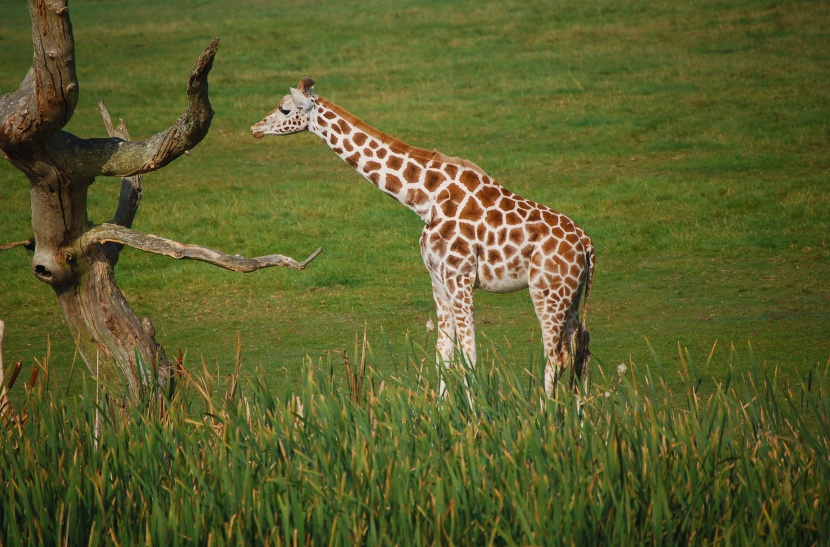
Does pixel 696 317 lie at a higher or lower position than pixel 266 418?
lower

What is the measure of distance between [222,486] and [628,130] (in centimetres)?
1493

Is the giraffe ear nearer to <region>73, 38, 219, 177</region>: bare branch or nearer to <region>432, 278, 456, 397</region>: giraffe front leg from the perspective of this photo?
<region>73, 38, 219, 177</region>: bare branch

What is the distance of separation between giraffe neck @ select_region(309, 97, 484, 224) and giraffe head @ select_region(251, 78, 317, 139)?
11cm

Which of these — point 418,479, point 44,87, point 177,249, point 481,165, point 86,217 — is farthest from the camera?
point 481,165

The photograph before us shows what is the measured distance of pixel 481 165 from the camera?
17781 millimetres

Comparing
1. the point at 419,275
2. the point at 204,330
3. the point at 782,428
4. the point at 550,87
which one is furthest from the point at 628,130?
the point at 782,428

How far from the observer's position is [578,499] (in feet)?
16.9

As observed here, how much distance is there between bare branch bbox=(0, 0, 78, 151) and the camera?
647cm

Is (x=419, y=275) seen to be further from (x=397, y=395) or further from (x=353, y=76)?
(x=353, y=76)

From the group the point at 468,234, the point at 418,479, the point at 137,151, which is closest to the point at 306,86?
the point at 468,234

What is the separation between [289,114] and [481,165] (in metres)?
9.48

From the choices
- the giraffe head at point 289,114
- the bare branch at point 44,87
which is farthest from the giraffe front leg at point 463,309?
the bare branch at point 44,87

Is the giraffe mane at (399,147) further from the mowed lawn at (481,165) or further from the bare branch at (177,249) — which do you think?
the bare branch at (177,249)

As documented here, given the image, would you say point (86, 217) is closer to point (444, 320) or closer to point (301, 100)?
point (301, 100)
